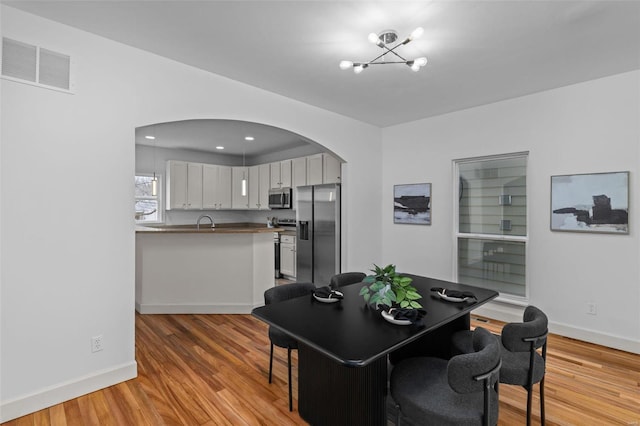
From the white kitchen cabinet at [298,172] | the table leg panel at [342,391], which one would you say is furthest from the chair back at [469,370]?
the white kitchen cabinet at [298,172]

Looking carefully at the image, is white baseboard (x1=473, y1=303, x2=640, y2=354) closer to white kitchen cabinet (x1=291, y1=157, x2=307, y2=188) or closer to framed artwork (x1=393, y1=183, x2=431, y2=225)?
framed artwork (x1=393, y1=183, x2=431, y2=225)

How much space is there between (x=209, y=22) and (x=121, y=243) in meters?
1.90

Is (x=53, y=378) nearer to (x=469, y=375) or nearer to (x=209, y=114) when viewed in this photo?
(x=209, y=114)

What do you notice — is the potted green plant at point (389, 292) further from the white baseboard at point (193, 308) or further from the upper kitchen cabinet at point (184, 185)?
the upper kitchen cabinet at point (184, 185)

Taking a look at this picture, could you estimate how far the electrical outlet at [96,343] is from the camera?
2.52 m

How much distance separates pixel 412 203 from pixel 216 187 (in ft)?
14.6

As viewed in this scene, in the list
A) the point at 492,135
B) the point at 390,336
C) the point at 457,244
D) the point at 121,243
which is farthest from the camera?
the point at 457,244

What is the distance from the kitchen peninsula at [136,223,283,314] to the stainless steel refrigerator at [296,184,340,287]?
115cm

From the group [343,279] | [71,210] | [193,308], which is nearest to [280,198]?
[193,308]

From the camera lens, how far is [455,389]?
140cm

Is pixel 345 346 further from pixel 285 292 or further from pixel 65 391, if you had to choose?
pixel 65 391

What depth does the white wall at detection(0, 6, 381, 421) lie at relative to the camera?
2.19 metres

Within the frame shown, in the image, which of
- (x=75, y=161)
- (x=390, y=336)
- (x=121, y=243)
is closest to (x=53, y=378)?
(x=121, y=243)

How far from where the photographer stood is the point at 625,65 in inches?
121
